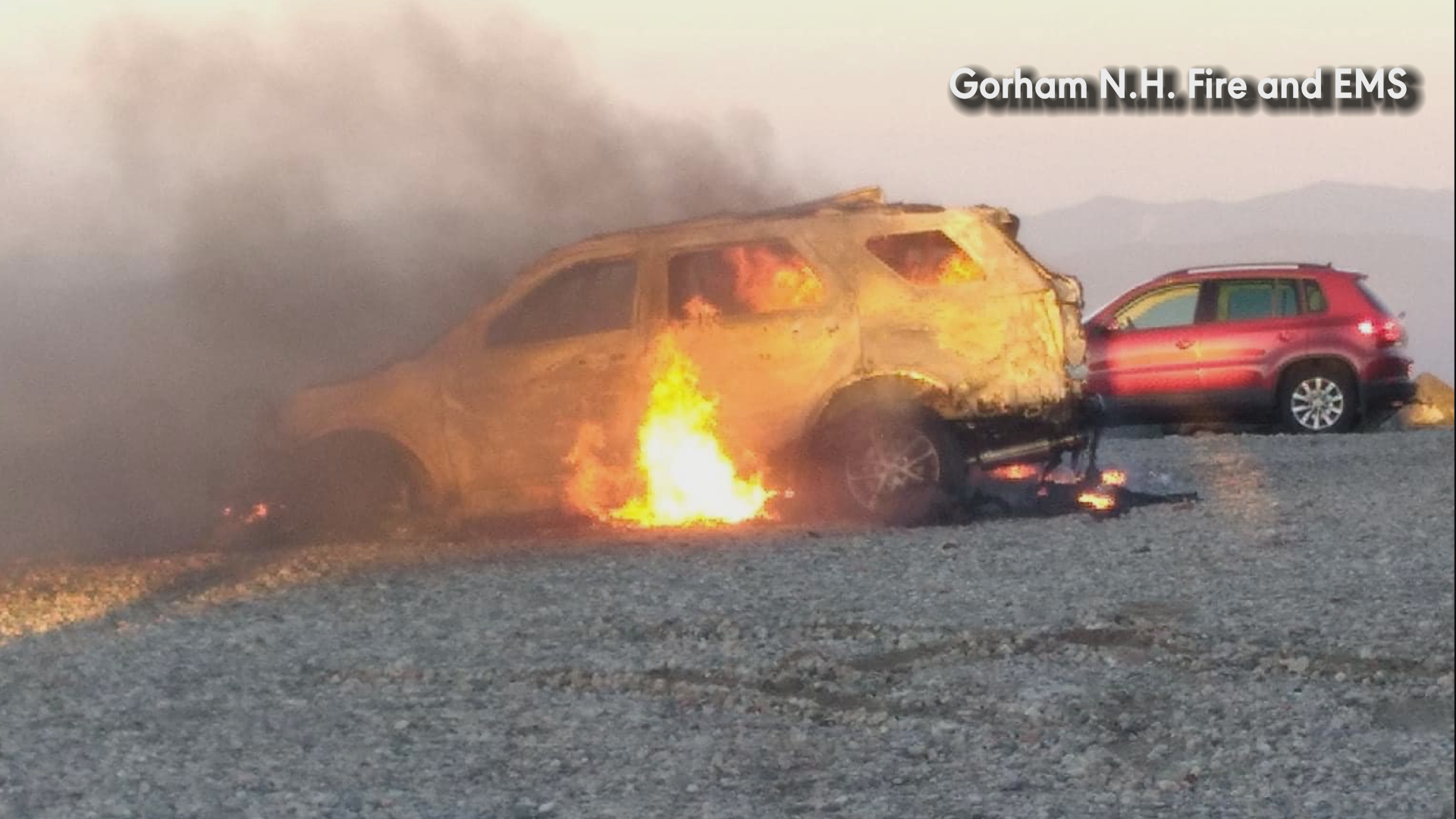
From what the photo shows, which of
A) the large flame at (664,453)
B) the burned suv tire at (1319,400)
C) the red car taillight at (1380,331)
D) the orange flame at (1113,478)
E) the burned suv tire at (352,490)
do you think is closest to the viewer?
the large flame at (664,453)

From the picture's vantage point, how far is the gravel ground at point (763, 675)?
6406 millimetres

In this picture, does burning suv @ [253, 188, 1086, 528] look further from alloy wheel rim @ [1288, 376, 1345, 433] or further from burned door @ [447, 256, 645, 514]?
alloy wheel rim @ [1288, 376, 1345, 433]

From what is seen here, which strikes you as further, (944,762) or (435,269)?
(435,269)

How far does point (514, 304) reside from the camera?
11.9 metres

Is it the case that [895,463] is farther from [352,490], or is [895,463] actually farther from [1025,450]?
[352,490]

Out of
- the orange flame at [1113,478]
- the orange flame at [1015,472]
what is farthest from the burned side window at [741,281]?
the orange flame at [1113,478]

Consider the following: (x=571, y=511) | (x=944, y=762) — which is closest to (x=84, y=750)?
(x=944, y=762)

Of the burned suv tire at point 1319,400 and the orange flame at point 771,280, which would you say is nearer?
the orange flame at point 771,280

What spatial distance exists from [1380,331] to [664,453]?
8.41 metres

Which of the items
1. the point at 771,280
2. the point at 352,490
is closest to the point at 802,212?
the point at 771,280

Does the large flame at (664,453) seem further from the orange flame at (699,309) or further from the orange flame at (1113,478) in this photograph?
the orange flame at (1113,478)

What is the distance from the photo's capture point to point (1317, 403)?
1759 cm

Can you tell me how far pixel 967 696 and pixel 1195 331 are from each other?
11.3 m

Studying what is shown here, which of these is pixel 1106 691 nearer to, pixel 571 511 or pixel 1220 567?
pixel 1220 567
